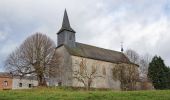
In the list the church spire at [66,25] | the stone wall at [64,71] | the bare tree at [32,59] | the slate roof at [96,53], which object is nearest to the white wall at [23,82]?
the stone wall at [64,71]

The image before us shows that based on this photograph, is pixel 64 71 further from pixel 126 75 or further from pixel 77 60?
pixel 126 75

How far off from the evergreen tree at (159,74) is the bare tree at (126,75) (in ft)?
51.0

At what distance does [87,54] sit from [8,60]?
61.0 feet

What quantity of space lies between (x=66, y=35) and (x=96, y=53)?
949cm

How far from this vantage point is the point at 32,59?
5700cm

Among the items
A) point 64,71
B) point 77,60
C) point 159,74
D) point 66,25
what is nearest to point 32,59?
point 64,71

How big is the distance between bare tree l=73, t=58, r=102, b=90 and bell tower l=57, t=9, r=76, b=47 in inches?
197

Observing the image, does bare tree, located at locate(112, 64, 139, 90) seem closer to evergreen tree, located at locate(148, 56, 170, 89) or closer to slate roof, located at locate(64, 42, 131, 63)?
slate roof, located at locate(64, 42, 131, 63)

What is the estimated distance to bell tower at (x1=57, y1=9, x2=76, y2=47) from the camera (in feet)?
222

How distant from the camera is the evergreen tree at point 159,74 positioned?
154 feet

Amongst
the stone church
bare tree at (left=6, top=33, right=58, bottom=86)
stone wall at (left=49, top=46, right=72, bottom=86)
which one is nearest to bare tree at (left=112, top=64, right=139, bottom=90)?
the stone church

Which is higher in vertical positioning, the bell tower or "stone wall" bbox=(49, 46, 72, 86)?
the bell tower

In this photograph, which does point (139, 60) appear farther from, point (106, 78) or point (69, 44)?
point (69, 44)

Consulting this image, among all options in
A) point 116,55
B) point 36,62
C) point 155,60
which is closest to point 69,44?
point 36,62
